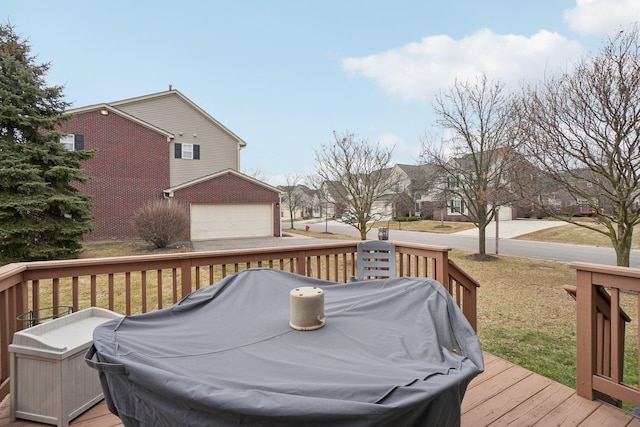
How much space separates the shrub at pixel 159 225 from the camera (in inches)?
464

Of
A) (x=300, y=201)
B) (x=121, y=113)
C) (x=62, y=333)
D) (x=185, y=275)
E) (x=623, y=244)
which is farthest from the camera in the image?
(x=300, y=201)

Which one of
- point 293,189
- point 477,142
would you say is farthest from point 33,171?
point 293,189

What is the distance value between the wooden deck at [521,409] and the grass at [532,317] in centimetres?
133

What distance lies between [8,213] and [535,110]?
12802 mm

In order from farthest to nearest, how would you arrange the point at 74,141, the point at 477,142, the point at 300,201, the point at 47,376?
A: the point at 300,201 < the point at 74,141 < the point at 477,142 < the point at 47,376

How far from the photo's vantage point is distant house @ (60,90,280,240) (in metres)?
14.4

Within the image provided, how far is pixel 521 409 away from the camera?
223 centimetres

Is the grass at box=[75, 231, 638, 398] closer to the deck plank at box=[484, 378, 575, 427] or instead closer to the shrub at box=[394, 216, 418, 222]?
the deck plank at box=[484, 378, 575, 427]

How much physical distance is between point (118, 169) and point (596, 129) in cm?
1659

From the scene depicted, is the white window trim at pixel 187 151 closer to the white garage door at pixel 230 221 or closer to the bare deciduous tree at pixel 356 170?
the white garage door at pixel 230 221

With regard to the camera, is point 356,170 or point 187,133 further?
point 187,133

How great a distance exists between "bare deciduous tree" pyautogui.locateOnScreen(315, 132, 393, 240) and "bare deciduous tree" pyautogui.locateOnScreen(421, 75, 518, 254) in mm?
2252

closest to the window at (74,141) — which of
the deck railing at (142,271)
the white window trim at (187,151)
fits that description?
the white window trim at (187,151)

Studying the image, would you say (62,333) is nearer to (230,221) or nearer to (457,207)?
(230,221)
